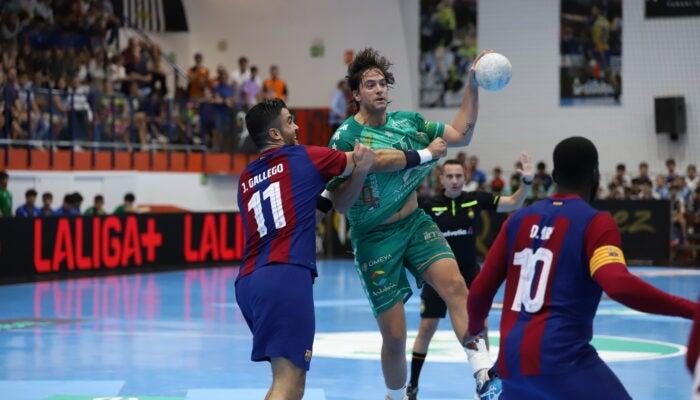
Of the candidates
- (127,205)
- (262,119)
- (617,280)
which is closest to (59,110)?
(127,205)

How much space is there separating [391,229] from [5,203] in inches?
554

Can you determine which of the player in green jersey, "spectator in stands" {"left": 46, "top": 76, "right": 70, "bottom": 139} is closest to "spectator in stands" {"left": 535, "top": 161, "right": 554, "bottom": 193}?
"spectator in stands" {"left": 46, "top": 76, "right": 70, "bottom": 139}

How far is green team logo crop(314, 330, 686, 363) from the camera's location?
11242mm

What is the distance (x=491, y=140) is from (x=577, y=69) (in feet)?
10.00

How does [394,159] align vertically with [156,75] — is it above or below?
below

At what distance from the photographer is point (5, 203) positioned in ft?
66.5

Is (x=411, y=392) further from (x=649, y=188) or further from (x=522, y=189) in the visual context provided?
(x=649, y=188)

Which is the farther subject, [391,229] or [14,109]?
[14,109]

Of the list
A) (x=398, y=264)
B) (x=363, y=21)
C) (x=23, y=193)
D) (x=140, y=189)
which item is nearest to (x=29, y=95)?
(x=23, y=193)

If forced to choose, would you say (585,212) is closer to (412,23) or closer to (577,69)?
(577,69)

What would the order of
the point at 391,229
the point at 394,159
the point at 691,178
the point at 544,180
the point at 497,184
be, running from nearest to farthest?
the point at 394,159, the point at 391,229, the point at 544,180, the point at 691,178, the point at 497,184

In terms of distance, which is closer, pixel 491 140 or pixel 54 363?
pixel 54 363

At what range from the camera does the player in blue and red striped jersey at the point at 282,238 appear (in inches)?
Result: 228

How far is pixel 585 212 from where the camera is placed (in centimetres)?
477
